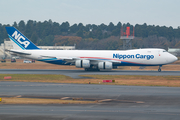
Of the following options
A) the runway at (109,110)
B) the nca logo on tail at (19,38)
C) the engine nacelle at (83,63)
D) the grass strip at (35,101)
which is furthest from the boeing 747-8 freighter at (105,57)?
the grass strip at (35,101)

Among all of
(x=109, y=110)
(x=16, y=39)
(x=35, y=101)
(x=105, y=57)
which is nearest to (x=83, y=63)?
(x=105, y=57)

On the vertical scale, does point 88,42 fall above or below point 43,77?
A: above

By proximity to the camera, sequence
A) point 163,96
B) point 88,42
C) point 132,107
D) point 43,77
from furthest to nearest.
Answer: point 88,42 → point 43,77 → point 163,96 → point 132,107

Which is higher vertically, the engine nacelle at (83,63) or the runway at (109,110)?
the engine nacelle at (83,63)

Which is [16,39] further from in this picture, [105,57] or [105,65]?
[105,65]

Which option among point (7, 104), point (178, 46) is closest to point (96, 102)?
point (7, 104)

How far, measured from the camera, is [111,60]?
53125 millimetres

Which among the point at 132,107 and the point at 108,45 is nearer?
the point at 132,107

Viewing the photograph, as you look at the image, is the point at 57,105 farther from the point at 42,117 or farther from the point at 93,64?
the point at 93,64

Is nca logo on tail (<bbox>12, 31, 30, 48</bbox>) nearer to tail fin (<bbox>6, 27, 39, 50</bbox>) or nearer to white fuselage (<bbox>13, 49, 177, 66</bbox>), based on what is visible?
tail fin (<bbox>6, 27, 39, 50</bbox>)

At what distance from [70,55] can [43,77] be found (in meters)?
13.8

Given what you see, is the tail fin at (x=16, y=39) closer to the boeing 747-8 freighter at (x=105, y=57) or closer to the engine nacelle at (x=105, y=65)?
the boeing 747-8 freighter at (x=105, y=57)

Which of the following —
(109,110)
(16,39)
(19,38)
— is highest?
(19,38)

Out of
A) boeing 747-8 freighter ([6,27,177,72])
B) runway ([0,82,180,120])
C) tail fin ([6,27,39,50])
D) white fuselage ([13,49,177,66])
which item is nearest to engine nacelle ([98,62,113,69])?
boeing 747-8 freighter ([6,27,177,72])
